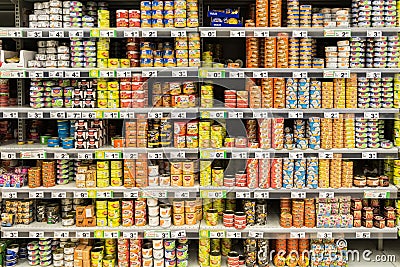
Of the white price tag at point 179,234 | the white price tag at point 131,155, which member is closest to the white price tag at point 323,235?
the white price tag at point 179,234

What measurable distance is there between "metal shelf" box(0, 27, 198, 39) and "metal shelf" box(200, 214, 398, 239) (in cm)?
175

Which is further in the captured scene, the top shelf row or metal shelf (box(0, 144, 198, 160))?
metal shelf (box(0, 144, 198, 160))

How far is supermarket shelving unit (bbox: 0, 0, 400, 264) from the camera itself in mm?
3889

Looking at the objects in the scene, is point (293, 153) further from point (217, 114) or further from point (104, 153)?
point (104, 153)

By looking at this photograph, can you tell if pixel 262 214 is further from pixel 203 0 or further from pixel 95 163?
pixel 203 0

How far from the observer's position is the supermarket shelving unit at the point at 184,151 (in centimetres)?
389

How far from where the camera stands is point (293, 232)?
395 cm

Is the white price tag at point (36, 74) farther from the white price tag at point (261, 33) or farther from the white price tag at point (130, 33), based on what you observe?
the white price tag at point (261, 33)

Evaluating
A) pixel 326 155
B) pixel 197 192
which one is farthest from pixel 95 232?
pixel 326 155

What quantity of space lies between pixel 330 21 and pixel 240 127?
1.24m

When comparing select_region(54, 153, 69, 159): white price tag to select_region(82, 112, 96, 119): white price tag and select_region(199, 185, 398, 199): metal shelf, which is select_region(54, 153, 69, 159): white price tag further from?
select_region(199, 185, 398, 199): metal shelf

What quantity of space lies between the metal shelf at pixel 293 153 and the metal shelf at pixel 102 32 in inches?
41.8

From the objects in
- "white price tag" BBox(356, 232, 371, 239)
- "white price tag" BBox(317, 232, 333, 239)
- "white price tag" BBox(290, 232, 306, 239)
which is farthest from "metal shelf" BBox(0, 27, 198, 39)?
"white price tag" BBox(356, 232, 371, 239)

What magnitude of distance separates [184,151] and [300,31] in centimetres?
146
